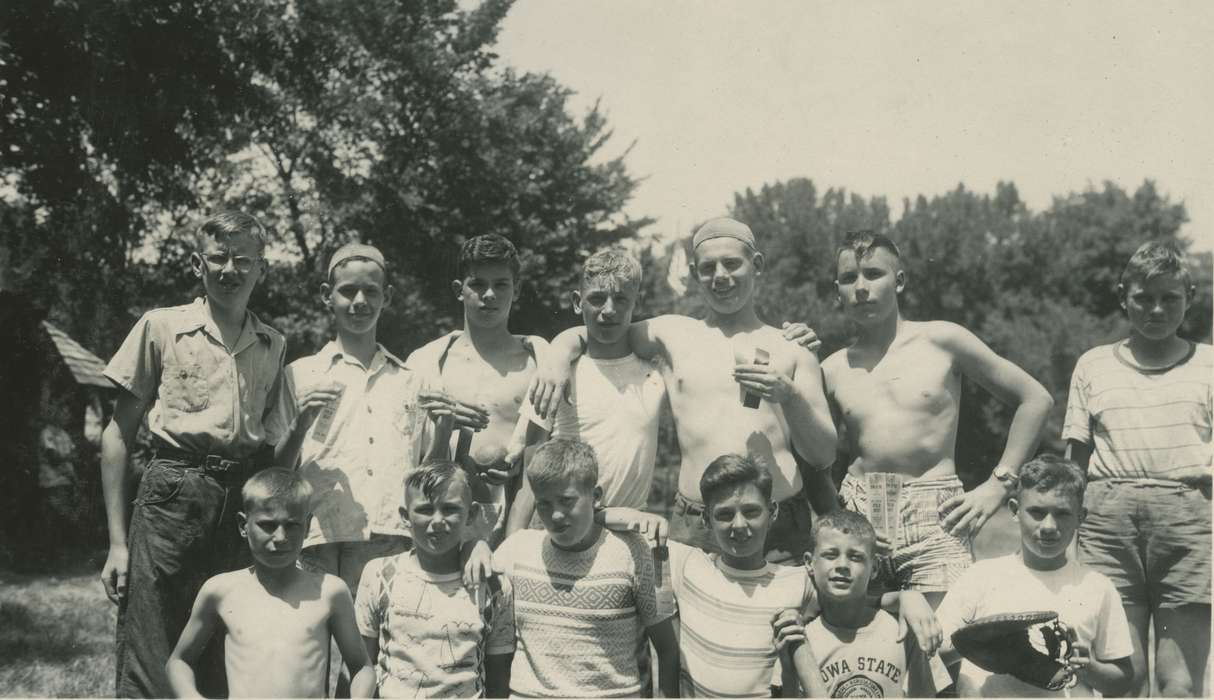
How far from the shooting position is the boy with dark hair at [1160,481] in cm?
476

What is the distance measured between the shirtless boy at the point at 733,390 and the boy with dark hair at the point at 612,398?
112 millimetres

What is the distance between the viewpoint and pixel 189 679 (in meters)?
3.87

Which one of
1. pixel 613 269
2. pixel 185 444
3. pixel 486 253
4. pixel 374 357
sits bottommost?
pixel 185 444

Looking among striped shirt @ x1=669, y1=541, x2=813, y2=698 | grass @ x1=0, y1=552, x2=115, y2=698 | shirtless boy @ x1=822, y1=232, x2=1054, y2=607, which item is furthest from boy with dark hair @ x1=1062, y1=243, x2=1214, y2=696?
grass @ x1=0, y1=552, x2=115, y2=698

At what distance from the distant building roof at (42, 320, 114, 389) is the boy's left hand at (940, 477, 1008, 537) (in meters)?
13.2

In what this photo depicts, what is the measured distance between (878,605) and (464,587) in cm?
174

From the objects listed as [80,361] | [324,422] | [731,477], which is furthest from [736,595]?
[80,361]

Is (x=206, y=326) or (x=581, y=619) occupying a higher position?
(x=206, y=326)

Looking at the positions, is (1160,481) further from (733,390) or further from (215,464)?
(215,464)

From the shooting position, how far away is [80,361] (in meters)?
15.5

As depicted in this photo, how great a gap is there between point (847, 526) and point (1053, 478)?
981mm

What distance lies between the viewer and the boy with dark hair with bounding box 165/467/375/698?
3.88m

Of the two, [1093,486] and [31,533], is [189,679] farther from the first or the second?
[31,533]

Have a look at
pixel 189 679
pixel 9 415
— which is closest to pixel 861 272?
pixel 189 679
